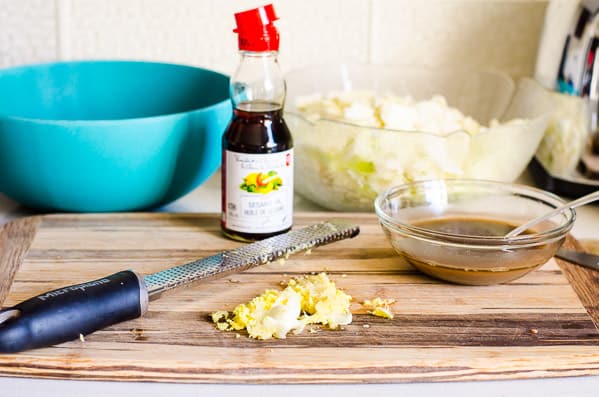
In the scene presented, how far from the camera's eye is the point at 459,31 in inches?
59.2

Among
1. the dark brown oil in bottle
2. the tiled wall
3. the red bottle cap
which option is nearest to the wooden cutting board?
the dark brown oil in bottle

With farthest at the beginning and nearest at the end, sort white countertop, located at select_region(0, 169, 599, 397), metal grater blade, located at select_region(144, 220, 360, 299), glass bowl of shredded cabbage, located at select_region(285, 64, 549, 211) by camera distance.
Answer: glass bowl of shredded cabbage, located at select_region(285, 64, 549, 211) < metal grater blade, located at select_region(144, 220, 360, 299) < white countertop, located at select_region(0, 169, 599, 397)

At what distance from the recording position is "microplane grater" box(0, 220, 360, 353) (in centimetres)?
75

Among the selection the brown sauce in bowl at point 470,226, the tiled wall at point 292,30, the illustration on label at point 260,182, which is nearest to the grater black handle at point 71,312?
the illustration on label at point 260,182

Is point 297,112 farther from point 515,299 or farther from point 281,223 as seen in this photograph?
point 515,299

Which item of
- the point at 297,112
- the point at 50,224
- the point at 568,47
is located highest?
the point at 568,47

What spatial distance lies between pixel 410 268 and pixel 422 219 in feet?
0.35

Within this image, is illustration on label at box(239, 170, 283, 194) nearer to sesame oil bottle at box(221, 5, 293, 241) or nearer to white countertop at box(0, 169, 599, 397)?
sesame oil bottle at box(221, 5, 293, 241)

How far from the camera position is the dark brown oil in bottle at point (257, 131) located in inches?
40.4

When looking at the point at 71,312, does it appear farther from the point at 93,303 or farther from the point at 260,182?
the point at 260,182

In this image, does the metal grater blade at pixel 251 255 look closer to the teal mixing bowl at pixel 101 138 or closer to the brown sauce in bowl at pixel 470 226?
the brown sauce in bowl at pixel 470 226

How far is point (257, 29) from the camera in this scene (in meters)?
0.97

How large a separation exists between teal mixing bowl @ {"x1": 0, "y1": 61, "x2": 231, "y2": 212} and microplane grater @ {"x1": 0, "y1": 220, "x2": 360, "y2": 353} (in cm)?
23

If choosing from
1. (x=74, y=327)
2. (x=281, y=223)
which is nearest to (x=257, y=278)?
(x=281, y=223)
